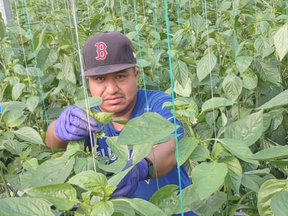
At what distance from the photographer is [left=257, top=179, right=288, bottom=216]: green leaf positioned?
650mm

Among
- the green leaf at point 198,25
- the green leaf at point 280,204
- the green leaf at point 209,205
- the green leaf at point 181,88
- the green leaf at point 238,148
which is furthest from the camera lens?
the green leaf at point 198,25

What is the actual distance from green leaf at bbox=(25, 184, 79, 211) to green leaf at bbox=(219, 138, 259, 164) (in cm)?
26

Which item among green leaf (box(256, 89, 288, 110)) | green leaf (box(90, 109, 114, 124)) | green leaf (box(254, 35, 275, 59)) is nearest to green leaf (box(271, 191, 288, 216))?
green leaf (box(256, 89, 288, 110))

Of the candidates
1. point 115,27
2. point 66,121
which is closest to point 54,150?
point 66,121

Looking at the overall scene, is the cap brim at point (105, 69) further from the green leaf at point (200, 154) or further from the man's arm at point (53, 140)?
the green leaf at point (200, 154)

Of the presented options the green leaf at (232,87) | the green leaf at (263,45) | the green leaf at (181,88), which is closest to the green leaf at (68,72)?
the green leaf at (181,88)

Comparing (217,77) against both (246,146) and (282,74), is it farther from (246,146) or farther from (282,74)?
(246,146)

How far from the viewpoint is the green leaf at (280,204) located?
1.81 ft

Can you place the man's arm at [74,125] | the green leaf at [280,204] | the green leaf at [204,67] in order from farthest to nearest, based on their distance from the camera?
1. the green leaf at [204,67]
2. the man's arm at [74,125]
3. the green leaf at [280,204]

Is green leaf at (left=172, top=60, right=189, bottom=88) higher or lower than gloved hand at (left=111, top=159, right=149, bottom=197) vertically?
higher

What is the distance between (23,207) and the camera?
0.60m

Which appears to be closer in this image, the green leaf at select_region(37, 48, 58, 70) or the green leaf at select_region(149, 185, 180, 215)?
the green leaf at select_region(149, 185, 180, 215)

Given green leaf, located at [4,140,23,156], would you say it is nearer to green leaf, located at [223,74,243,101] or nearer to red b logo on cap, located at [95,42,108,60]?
red b logo on cap, located at [95,42,108,60]

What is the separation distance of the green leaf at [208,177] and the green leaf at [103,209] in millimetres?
131
